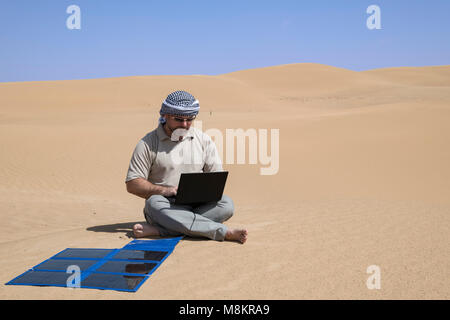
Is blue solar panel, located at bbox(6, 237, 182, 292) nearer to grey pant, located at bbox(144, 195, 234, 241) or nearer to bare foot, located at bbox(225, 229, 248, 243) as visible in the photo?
grey pant, located at bbox(144, 195, 234, 241)

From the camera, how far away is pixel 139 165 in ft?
14.0

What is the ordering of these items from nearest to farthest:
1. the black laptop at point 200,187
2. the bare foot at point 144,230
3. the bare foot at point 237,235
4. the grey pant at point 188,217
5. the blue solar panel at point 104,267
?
the blue solar panel at point 104,267 < the black laptop at point 200,187 < the bare foot at point 237,235 < the grey pant at point 188,217 < the bare foot at point 144,230

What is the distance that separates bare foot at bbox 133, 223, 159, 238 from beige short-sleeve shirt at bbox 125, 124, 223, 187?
48 centimetres

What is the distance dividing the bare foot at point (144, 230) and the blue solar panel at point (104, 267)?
23 cm

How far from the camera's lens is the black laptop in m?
3.96

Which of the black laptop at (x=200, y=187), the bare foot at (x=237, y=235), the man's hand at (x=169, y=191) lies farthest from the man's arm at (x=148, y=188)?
the bare foot at (x=237, y=235)

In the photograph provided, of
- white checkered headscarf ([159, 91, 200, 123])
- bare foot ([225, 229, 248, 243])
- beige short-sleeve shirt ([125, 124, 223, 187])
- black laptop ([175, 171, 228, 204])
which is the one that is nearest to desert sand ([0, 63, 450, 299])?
bare foot ([225, 229, 248, 243])

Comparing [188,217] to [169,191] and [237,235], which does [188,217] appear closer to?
[169,191]

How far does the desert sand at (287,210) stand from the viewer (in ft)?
10.4

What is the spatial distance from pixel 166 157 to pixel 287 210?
2392 millimetres

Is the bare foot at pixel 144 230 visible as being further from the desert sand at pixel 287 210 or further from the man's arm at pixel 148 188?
the man's arm at pixel 148 188

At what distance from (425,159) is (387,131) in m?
3.29

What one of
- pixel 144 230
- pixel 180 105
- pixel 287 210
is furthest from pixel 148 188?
pixel 287 210
